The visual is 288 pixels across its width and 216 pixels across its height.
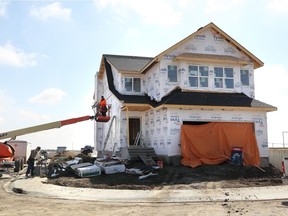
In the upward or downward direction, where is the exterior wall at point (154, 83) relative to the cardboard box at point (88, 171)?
upward

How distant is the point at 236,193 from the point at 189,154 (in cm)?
752

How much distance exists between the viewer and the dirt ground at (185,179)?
1551cm

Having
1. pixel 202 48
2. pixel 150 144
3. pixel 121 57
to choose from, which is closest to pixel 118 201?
pixel 150 144

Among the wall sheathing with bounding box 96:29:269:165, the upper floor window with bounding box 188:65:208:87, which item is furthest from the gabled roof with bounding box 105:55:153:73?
the upper floor window with bounding box 188:65:208:87

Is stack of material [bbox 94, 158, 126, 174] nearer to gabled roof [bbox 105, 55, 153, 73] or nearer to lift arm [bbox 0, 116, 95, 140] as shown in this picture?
lift arm [bbox 0, 116, 95, 140]

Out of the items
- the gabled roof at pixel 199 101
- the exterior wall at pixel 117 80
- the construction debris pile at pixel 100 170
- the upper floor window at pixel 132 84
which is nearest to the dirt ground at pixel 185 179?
the construction debris pile at pixel 100 170

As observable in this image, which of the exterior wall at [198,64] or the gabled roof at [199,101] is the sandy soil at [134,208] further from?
the exterior wall at [198,64]

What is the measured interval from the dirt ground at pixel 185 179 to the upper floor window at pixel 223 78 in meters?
5.76

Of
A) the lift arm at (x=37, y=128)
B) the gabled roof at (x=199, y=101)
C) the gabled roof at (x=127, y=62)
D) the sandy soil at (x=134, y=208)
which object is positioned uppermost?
the gabled roof at (x=127, y=62)

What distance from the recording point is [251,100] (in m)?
22.9

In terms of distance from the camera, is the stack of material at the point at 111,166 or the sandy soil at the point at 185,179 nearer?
the sandy soil at the point at 185,179

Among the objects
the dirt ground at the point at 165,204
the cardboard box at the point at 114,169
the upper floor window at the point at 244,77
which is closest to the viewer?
the dirt ground at the point at 165,204

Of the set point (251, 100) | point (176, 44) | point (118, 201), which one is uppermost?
point (176, 44)

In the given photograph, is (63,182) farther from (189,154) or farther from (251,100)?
(251,100)
